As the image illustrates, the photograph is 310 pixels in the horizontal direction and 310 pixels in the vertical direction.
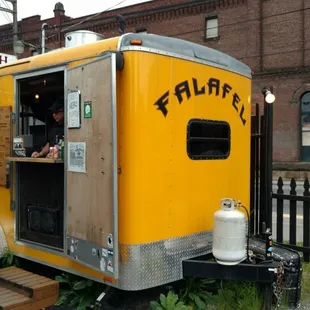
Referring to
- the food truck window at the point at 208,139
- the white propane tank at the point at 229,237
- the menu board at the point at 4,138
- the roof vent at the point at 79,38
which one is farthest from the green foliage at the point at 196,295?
the roof vent at the point at 79,38

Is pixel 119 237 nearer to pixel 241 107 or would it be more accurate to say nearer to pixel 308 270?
pixel 241 107

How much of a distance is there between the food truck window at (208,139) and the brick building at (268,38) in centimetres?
1912

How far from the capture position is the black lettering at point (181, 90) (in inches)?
161

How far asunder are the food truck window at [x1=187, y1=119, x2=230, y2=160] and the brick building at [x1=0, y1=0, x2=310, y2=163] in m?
19.1

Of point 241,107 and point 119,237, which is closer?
point 119,237

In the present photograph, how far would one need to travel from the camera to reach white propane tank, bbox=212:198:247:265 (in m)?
3.87

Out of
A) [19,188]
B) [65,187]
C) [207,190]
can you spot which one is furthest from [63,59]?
[207,190]

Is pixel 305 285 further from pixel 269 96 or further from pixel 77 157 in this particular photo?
pixel 77 157

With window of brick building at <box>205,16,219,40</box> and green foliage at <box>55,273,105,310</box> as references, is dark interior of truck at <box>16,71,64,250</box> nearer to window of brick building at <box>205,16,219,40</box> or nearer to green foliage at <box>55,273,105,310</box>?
green foliage at <box>55,273,105,310</box>

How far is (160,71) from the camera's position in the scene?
3912mm

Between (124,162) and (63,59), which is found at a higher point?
(63,59)

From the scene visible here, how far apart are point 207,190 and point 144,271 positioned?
111 centimetres

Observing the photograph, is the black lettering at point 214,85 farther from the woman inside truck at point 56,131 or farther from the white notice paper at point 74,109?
the woman inside truck at point 56,131

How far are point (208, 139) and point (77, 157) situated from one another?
1.34m
